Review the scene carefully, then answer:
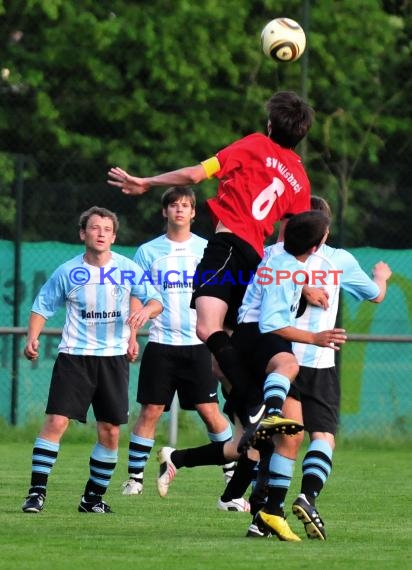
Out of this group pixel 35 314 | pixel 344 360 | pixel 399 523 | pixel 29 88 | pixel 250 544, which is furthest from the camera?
pixel 29 88

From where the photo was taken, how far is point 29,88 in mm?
20109

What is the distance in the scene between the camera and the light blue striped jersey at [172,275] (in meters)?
10.8

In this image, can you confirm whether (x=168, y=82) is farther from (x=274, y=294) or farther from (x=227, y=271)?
(x=274, y=294)

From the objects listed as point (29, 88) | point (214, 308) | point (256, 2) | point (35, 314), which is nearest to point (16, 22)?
point (29, 88)

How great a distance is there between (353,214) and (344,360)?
1.47 metres

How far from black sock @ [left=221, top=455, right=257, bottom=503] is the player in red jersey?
250 mm

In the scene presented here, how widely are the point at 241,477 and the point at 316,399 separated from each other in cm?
57

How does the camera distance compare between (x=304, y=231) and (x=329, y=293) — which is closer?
(x=304, y=231)

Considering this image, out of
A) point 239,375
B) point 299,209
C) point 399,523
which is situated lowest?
point 399,523

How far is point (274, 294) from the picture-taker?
748 cm

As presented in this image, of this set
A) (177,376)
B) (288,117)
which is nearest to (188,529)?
(288,117)

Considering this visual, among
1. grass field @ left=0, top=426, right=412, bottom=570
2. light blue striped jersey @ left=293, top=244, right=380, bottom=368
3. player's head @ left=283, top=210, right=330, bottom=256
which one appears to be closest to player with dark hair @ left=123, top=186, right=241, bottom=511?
grass field @ left=0, top=426, right=412, bottom=570

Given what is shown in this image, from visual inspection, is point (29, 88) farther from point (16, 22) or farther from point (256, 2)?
point (256, 2)

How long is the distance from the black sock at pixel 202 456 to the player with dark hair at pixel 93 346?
997 mm
